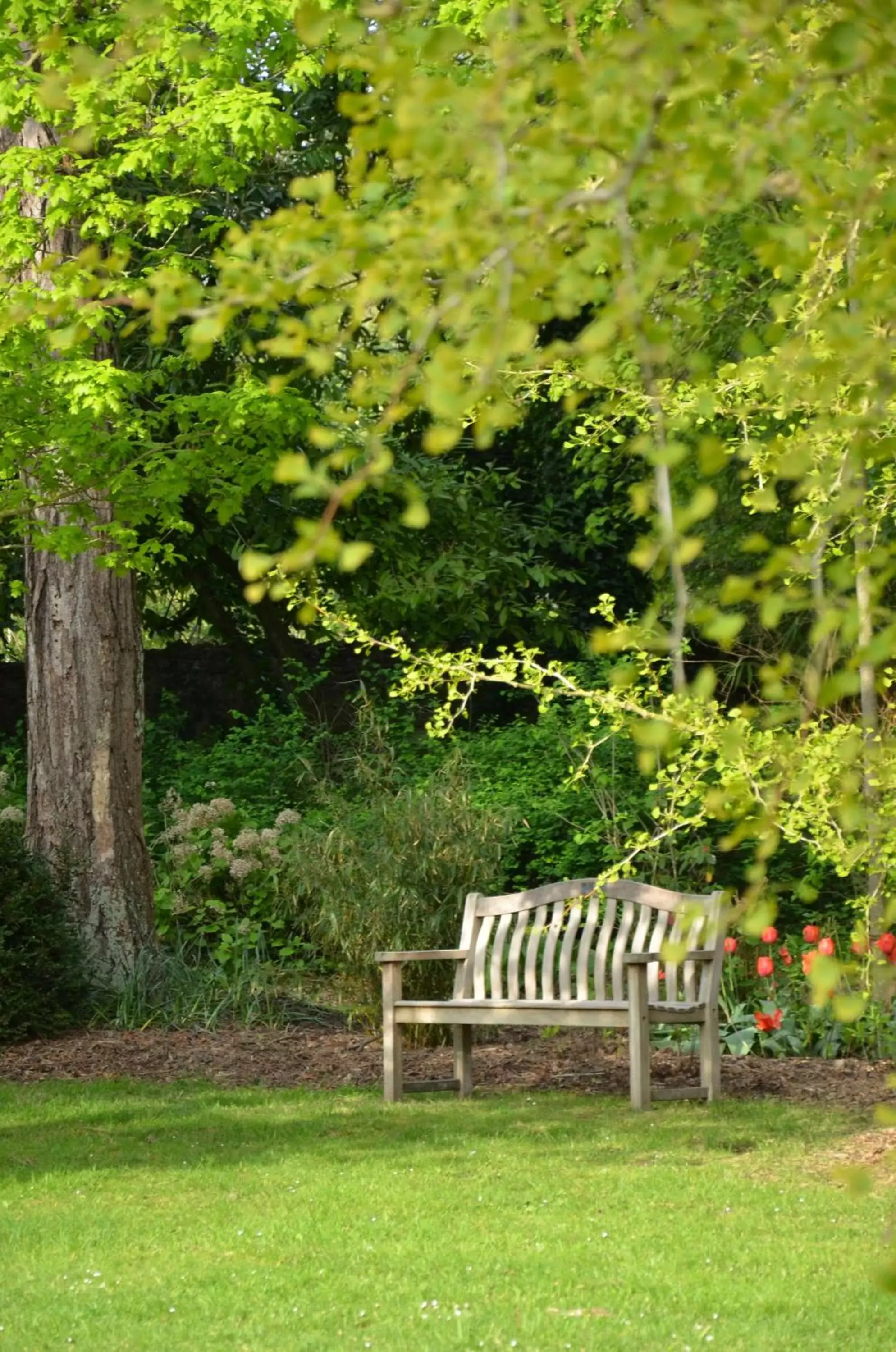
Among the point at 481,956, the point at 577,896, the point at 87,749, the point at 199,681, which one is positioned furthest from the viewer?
the point at 199,681

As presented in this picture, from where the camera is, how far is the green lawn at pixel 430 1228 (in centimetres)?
440

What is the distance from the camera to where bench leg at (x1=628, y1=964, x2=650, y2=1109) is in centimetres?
713

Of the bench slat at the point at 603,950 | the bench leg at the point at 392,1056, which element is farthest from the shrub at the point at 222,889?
the bench slat at the point at 603,950

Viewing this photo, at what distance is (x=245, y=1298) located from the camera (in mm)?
4660

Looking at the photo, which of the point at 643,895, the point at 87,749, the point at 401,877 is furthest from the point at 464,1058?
the point at 87,749

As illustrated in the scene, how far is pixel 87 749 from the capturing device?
392 inches

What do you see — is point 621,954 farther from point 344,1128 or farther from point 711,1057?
point 344,1128

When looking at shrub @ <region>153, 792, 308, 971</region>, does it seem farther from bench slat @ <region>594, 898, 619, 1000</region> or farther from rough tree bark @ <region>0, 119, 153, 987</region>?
bench slat @ <region>594, 898, 619, 1000</region>

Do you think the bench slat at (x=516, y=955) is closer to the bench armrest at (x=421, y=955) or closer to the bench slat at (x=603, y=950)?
the bench armrest at (x=421, y=955)

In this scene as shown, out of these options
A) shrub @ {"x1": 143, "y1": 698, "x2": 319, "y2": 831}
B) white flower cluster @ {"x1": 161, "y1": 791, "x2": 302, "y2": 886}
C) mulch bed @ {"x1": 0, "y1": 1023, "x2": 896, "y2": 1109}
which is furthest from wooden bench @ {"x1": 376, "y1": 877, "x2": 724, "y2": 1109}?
shrub @ {"x1": 143, "y1": 698, "x2": 319, "y2": 831}

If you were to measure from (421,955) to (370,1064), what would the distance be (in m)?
1.13

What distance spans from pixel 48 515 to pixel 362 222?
775 centimetres

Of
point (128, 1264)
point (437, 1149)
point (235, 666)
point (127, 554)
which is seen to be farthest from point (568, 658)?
point (128, 1264)

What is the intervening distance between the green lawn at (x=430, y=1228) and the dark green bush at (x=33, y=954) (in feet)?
4.98
